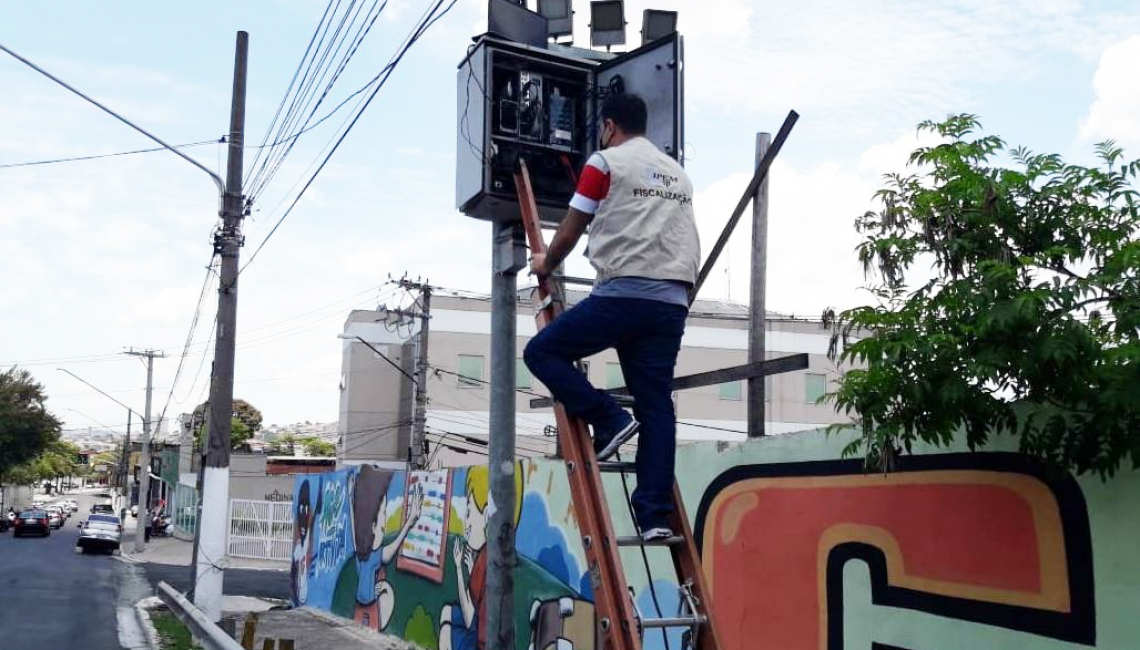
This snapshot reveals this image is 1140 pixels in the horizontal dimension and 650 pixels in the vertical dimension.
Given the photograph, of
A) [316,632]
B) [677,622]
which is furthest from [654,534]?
[316,632]

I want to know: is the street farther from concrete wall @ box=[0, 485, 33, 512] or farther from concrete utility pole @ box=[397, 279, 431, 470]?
concrete wall @ box=[0, 485, 33, 512]

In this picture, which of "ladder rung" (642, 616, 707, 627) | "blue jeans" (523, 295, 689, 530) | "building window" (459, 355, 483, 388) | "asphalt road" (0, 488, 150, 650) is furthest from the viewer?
"building window" (459, 355, 483, 388)

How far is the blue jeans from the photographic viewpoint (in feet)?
14.2

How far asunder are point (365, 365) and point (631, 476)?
41.6 meters

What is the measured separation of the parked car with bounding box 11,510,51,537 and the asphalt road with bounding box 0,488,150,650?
1700 centimetres

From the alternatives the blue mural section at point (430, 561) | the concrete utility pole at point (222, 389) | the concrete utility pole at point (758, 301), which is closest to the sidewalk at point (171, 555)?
the blue mural section at point (430, 561)

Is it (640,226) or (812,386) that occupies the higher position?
(812,386)

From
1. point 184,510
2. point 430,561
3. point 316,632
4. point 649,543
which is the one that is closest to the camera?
point 649,543

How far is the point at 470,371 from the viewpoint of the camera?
139ft

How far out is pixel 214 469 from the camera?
47.3 feet

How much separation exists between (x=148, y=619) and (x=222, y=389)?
5.42 m

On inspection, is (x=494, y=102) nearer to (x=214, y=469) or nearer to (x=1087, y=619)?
(x=1087, y=619)

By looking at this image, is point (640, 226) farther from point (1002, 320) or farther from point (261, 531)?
point (261, 531)

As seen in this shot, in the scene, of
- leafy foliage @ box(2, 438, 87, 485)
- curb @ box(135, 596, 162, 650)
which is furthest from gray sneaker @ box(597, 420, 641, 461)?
leafy foliage @ box(2, 438, 87, 485)
